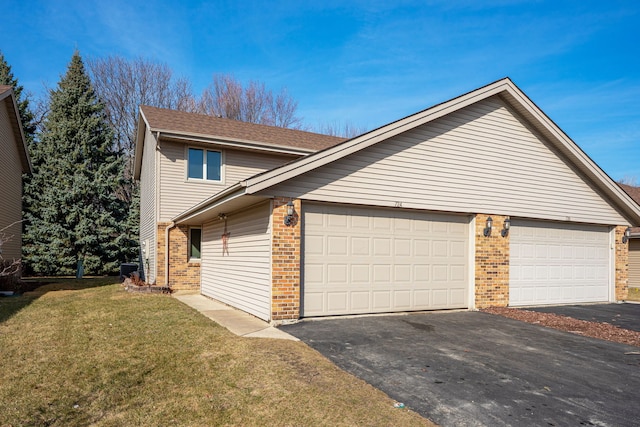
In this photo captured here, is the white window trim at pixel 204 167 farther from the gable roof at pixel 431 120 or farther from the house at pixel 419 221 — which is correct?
the gable roof at pixel 431 120

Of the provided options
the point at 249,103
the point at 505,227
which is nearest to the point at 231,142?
the point at 505,227

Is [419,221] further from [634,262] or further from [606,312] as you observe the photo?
[634,262]

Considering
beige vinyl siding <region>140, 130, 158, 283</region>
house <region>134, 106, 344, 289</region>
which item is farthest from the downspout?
beige vinyl siding <region>140, 130, 158, 283</region>

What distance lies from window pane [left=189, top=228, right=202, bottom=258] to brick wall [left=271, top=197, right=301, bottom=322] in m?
8.08

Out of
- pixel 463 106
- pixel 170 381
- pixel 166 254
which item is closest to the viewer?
pixel 170 381

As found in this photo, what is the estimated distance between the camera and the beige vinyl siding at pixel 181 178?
1476cm

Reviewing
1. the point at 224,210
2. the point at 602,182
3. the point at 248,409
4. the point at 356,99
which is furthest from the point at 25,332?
the point at 356,99

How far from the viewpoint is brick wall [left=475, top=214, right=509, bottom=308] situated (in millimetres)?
10586

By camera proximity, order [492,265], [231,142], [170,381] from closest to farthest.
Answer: [170,381], [492,265], [231,142]

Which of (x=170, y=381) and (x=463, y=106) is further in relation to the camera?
(x=463, y=106)

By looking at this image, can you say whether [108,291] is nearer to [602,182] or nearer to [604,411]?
[604,411]

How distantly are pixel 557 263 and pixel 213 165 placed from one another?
11.8 meters

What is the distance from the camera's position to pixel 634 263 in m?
19.1

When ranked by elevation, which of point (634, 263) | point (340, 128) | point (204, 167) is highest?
point (340, 128)
